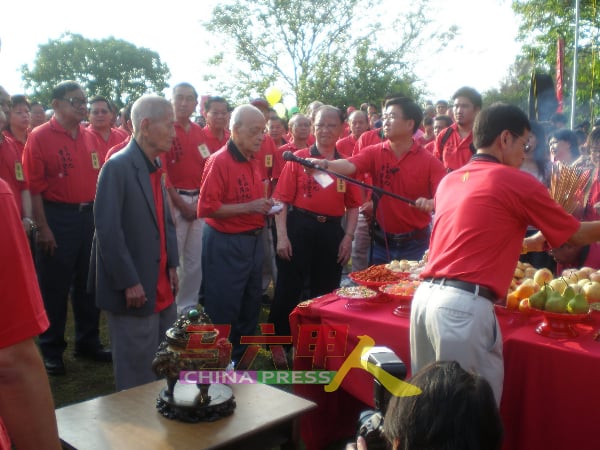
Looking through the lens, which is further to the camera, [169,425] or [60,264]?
[60,264]

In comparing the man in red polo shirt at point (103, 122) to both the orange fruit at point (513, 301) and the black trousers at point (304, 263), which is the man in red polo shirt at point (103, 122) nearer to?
the black trousers at point (304, 263)

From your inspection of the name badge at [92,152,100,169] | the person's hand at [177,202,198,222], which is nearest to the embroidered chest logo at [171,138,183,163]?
the person's hand at [177,202,198,222]

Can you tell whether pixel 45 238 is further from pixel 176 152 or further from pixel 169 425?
pixel 169 425

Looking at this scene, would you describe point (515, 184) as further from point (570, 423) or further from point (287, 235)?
point (287, 235)

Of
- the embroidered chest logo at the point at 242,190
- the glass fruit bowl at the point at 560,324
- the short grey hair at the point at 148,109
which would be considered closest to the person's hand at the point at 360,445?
the glass fruit bowl at the point at 560,324

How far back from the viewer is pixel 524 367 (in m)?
2.34

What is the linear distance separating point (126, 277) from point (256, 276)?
145 cm

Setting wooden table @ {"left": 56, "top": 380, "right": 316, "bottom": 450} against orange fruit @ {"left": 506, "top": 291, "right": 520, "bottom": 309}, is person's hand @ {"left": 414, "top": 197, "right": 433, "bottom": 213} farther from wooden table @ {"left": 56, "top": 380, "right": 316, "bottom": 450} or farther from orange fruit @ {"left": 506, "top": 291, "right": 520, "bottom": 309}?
wooden table @ {"left": 56, "top": 380, "right": 316, "bottom": 450}

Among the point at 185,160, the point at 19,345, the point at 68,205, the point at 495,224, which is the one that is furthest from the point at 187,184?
the point at 19,345

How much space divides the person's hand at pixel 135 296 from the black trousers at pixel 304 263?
5.64 ft

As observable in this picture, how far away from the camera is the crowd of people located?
2.22m

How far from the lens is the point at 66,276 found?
4.23 meters

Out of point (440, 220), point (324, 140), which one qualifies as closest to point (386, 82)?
point (324, 140)

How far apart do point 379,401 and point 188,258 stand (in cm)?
403
